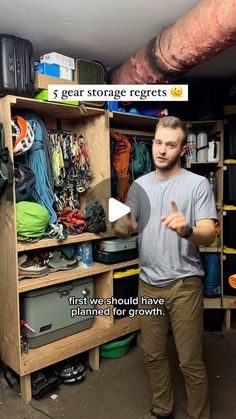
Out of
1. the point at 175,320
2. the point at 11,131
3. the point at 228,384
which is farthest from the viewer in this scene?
the point at 228,384

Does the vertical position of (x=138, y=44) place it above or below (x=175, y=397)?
above

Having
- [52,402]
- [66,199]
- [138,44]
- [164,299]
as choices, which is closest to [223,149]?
[138,44]

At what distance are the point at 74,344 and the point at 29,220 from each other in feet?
2.95

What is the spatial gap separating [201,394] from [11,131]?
1.74 m

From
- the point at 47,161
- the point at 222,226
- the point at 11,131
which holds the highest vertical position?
the point at 11,131

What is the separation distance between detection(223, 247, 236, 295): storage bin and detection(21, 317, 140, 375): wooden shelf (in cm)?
96

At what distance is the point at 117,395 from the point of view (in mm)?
2207

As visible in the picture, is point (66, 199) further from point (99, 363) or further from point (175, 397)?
point (175, 397)

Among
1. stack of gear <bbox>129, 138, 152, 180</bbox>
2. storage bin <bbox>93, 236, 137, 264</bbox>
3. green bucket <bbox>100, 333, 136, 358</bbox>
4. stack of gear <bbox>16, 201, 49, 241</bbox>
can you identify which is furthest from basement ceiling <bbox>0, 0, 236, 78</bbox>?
green bucket <bbox>100, 333, 136, 358</bbox>

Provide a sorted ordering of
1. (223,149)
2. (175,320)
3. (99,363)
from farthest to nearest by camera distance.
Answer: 1. (223,149)
2. (99,363)
3. (175,320)

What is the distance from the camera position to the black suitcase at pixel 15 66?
6.59 ft

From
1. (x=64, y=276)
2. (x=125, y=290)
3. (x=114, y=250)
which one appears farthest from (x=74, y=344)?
(x=114, y=250)

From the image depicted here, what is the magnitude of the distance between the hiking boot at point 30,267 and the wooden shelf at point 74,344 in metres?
0.48

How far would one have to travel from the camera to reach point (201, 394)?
1737 millimetres
